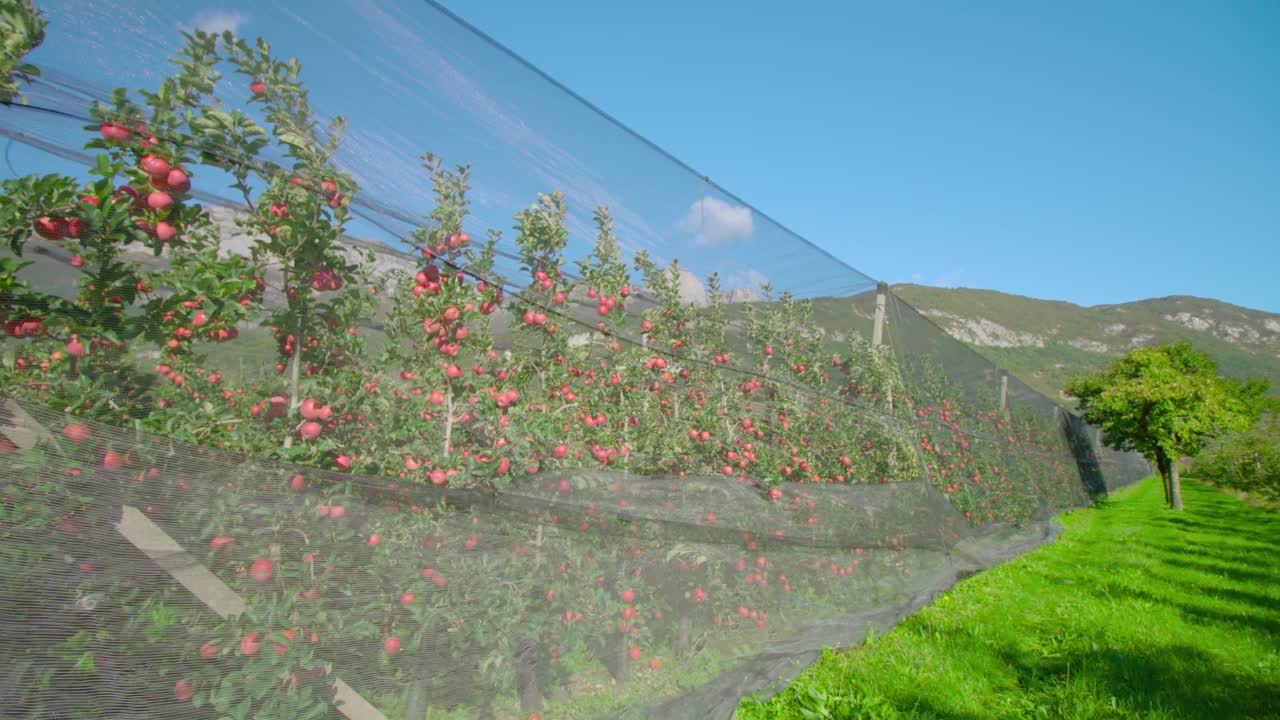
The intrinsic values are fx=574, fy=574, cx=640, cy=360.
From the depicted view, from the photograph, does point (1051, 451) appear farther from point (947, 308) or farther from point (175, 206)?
point (947, 308)

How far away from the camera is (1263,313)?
290 feet

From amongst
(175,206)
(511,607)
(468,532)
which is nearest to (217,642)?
(468,532)

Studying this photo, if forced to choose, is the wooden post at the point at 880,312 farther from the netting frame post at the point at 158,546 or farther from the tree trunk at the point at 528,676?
the netting frame post at the point at 158,546

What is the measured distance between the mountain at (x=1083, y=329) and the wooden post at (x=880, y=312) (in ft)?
142

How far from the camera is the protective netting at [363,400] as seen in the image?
89cm

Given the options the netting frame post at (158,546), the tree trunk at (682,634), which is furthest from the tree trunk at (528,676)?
the netting frame post at (158,546)

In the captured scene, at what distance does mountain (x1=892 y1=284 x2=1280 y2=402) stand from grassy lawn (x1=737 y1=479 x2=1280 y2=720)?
42.5 metres

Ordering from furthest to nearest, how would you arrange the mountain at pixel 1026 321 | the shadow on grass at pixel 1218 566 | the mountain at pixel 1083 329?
the mountain at pixel 1083 329 → the shadow on grass at pixel 1218 566 → the mountain at pixel 1026 321

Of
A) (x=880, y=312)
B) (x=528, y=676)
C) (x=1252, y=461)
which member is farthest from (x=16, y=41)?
(x=1252, y=461)

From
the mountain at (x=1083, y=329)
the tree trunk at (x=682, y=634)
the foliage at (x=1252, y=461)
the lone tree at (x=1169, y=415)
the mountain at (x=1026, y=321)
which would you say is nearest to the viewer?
the mountain at (x=1026, y=321)

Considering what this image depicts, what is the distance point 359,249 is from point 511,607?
2.94ft

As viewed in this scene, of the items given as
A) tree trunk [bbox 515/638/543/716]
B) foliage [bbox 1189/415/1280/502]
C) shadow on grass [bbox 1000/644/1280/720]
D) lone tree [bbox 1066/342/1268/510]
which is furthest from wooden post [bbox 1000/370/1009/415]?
foliage [bbox 1189/415/1280/502]

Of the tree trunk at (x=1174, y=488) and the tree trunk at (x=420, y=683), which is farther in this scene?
the tree trunk at (x=1174, y=488)

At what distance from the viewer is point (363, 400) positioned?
1292mm
